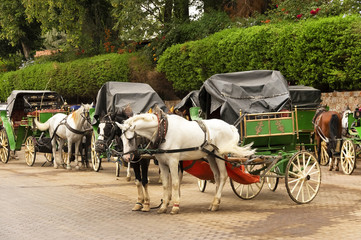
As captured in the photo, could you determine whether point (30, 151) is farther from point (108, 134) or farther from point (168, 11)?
point (168, 11)

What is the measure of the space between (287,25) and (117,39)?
1571 cm

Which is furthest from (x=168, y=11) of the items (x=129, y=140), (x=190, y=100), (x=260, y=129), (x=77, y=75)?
(x=129, y=140)

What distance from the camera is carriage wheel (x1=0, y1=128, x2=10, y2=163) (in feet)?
64.2

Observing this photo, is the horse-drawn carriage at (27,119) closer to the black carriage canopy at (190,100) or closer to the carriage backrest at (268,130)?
the black carriage canopy at (190,100)

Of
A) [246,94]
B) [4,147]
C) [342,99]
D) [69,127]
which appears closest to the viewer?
[246,94]

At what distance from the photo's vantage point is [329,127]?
49.2 feet

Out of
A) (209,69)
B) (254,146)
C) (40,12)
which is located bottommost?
(254,146)

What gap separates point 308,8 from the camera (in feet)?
68.9

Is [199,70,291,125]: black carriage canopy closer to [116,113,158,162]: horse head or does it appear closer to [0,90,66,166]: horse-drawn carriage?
[116,113,158,162]: horse head

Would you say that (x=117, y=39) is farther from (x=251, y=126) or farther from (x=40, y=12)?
(x=251, y=126)

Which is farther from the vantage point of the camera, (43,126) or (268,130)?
(43,126)

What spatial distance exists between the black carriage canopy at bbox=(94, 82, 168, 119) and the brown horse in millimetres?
4443

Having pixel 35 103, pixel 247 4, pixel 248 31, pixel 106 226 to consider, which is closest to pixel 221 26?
pixel 247 4

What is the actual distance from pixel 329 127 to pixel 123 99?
5.46 m
